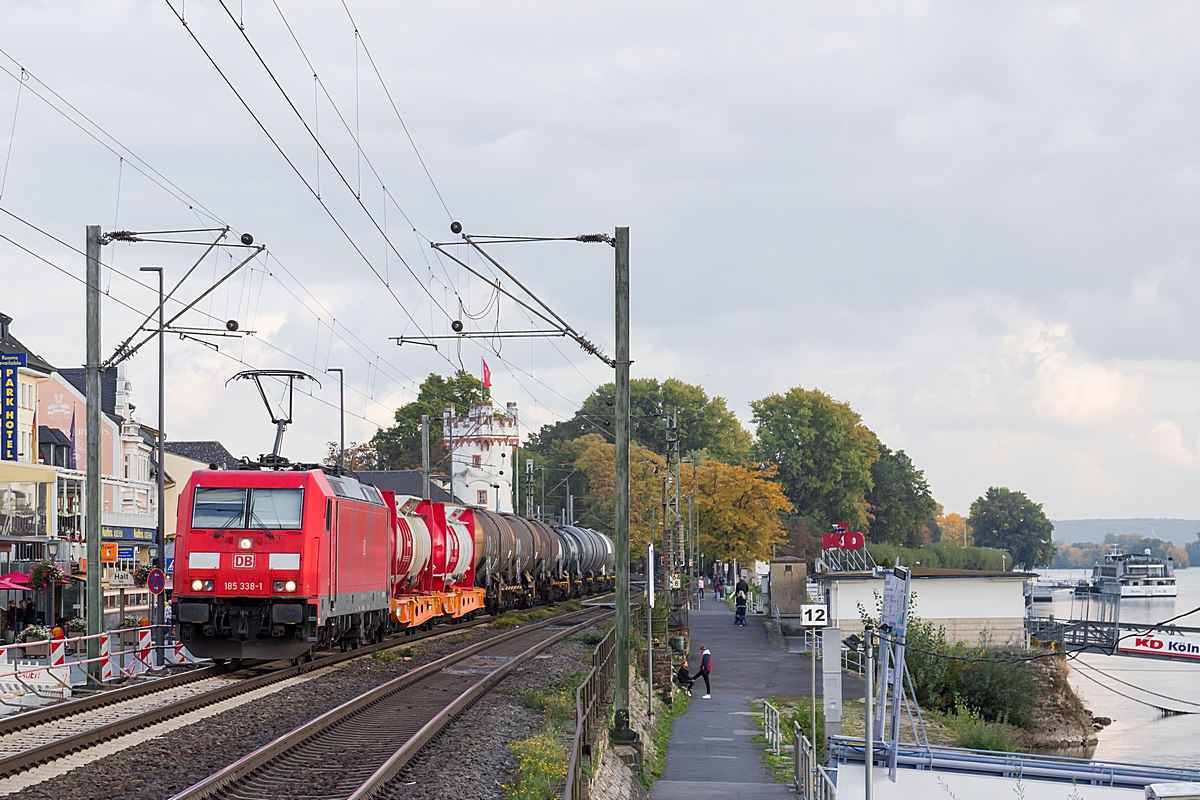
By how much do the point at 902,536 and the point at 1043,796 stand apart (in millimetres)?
95925

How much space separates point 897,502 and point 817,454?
35.3 ft

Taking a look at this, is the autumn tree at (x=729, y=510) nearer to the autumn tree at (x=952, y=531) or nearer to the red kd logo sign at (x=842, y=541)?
the red kd logo sign at (x=842, y=541)

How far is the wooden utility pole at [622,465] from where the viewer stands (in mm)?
20234

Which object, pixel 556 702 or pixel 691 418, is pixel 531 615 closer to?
pixel 556 702

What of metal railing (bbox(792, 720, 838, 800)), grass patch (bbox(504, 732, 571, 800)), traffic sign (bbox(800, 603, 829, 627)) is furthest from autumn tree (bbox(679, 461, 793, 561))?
grass patch (bbox(504, 732, 571, 800))

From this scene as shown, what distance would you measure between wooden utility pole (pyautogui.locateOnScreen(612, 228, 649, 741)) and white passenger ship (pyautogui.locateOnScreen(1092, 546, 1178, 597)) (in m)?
140

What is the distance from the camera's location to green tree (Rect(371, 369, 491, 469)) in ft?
345

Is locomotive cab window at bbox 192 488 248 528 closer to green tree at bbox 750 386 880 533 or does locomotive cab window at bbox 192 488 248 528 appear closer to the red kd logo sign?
the red kd logo sign

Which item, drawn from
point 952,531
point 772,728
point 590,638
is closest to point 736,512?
point 590,638

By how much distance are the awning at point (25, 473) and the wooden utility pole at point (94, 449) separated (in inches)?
876

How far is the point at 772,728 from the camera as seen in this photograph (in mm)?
27500

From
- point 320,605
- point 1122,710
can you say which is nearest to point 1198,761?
point 1122,710

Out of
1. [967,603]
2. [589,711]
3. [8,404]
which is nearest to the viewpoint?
[589,711]

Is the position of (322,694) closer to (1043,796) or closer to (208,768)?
(208,768)
